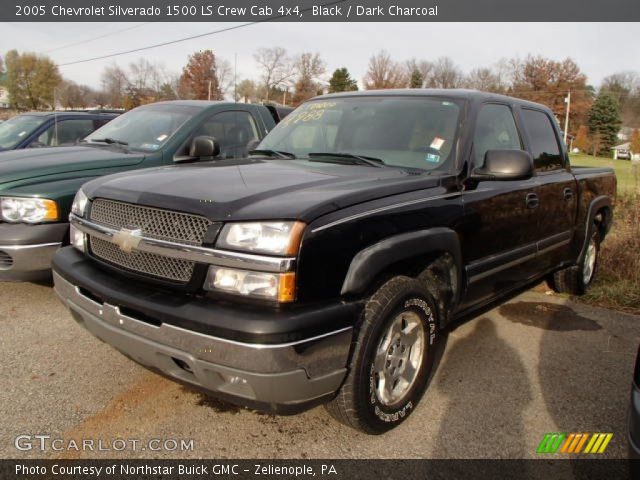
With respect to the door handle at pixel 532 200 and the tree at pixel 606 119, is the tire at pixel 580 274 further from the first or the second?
the tree at pixel 606 119

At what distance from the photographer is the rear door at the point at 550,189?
12.9 feet

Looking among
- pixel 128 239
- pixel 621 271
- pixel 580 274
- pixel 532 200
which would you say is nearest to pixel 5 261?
pixel 128 239

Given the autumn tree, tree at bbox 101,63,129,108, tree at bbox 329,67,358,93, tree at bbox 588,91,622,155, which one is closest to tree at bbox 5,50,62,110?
tree at bbox 101,63,129,108

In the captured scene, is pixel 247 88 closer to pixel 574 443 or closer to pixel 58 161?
pixel 58 161

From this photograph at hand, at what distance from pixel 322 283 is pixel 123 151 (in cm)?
357

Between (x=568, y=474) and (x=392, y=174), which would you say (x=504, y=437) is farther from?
(x=392, y=174)

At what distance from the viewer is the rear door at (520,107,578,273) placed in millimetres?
3924

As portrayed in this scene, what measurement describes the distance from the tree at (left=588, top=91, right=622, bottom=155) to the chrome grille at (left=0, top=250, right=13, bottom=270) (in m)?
71.2

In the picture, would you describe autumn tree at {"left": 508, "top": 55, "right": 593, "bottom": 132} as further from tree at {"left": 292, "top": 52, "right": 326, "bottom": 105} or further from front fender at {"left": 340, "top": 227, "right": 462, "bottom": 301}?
front fender at {"left": 340, "top": 227, "right": 462, "bottom": 301}

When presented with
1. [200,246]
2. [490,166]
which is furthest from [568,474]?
[200,246]

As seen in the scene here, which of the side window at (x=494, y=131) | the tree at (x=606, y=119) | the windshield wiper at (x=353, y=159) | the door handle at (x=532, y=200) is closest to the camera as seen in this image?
the windshield wiper at (x=353, y=159)

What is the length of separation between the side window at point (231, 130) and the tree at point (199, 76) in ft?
179

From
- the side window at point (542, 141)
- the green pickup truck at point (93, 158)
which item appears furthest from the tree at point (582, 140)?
the green pickup truck at point (93, 158)

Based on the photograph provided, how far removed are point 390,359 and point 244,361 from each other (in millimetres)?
926
